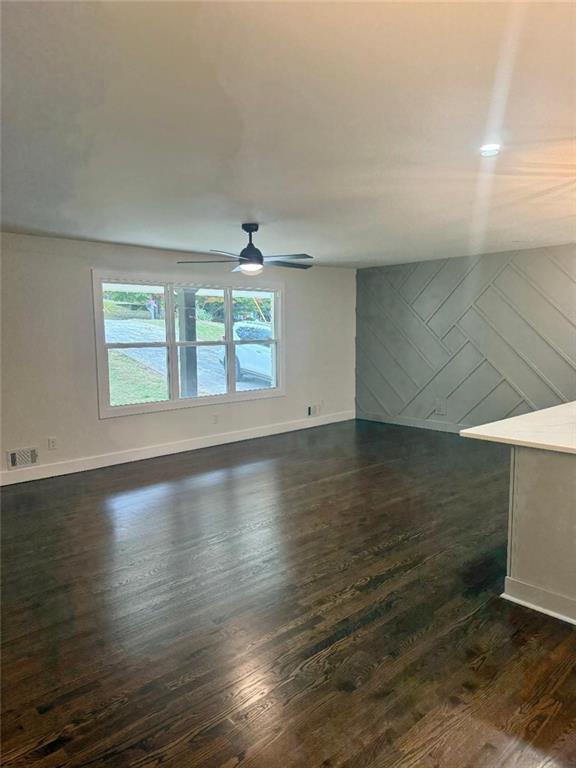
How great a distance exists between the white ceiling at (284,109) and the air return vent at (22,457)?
2314mm

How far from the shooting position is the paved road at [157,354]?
18.1ft

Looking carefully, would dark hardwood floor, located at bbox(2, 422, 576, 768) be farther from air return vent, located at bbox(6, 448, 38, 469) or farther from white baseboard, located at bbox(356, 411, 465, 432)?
white baseboard, located at bbox(356, 411, 465, 432)

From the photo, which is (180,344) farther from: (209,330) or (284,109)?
(284,109)

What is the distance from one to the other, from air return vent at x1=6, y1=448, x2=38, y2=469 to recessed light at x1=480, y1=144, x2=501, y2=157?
474 cm

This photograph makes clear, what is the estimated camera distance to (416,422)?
7.34 m

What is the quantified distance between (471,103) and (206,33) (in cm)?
116

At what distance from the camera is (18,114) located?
209cm

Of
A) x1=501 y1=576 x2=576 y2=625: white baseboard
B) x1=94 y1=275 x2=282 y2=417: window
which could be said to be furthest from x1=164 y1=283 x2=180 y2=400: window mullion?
x1=501 y1=576 x2=576 y2=625: white baseboard

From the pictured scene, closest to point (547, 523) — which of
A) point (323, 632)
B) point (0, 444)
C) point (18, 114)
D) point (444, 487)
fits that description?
point (323, 632)

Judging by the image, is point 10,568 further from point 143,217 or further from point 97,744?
point 143,217

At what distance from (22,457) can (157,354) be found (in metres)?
1.85

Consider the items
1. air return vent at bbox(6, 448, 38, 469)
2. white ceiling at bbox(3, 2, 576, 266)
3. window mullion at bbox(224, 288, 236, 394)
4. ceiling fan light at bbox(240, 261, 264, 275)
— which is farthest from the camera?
window mullion at bbox(224, 288, 236, 394)

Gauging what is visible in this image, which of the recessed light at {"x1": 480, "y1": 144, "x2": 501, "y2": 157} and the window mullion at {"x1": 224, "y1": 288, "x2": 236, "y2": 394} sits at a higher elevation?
the recessed light at {"x1": 480, "y1": 144, "x2": 501, "y2": 157}

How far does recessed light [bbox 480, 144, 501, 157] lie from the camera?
8.26 ft
